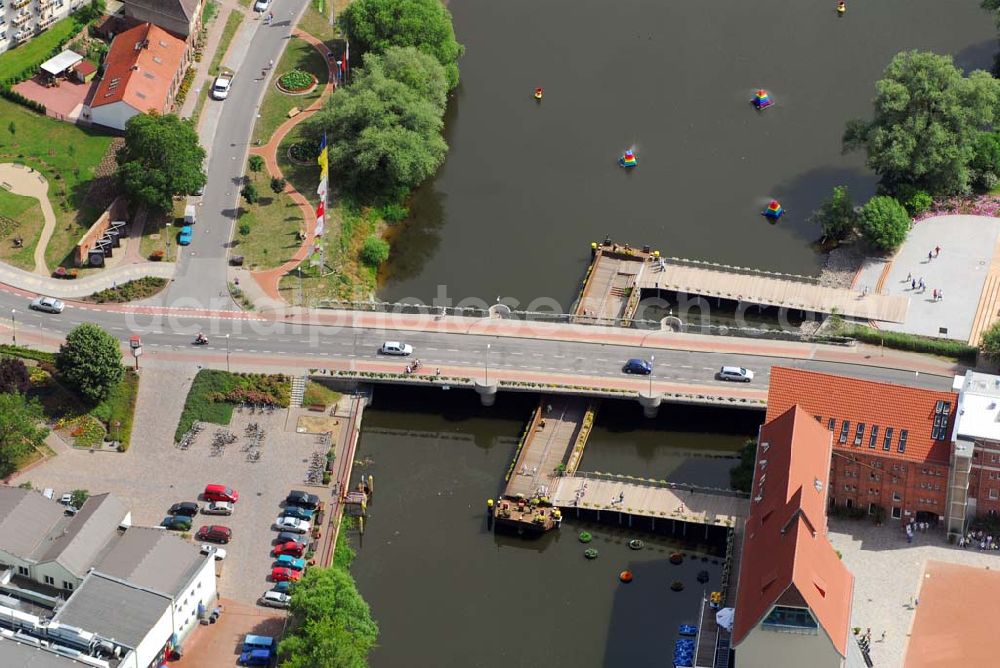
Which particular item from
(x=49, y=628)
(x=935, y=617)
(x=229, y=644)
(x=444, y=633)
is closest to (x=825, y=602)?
(x=935, y=617)

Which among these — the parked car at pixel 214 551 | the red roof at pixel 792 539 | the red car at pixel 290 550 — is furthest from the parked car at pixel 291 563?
the red roof at pixel 792 539

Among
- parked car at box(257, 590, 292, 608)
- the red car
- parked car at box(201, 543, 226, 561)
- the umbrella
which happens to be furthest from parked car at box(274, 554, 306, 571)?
the umbrella

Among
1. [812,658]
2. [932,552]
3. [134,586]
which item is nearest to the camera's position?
[812,658]

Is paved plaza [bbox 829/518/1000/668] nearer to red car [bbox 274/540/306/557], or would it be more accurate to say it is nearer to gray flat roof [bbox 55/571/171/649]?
red car [bbox 274/540/306/557]

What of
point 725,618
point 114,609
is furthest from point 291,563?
point 725,618

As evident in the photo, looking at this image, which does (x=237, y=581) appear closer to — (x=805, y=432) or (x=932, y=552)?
(x=805, y=432)
